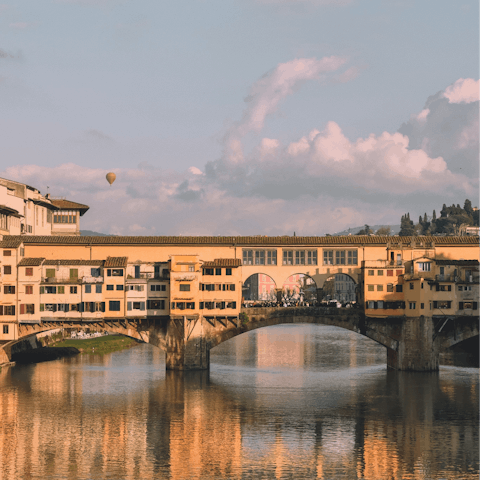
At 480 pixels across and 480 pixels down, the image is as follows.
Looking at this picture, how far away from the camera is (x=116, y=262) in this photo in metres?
91.7

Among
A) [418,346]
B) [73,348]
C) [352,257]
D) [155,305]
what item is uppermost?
[352,257]

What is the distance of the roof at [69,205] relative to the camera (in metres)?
123

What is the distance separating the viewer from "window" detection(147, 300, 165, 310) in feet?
301

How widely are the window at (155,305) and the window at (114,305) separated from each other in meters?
3.72

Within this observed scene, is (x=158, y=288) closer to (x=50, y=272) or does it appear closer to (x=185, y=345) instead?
(x=185, y=345)

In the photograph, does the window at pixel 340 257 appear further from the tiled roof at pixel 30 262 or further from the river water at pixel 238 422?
the tiled roof at pixel 30 262

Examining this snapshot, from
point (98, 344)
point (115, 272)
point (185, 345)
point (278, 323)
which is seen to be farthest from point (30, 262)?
point (98, 344)

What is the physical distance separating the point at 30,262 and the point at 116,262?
33.3ft

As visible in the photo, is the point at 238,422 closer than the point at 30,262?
Yes

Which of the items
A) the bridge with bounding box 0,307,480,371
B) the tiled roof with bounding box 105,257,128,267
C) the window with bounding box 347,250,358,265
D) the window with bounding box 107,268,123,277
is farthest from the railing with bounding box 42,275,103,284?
the window with bounding box 347,250,358,265

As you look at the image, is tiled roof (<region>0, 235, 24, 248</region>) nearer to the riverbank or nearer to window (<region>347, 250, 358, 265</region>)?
the riverbank

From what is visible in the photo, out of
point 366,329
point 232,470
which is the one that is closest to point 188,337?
point 366,329

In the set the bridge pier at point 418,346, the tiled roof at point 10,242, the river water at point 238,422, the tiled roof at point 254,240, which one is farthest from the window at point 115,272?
the bridge pier at point 418,346

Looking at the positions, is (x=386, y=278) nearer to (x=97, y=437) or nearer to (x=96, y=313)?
(x=96, y=313)
